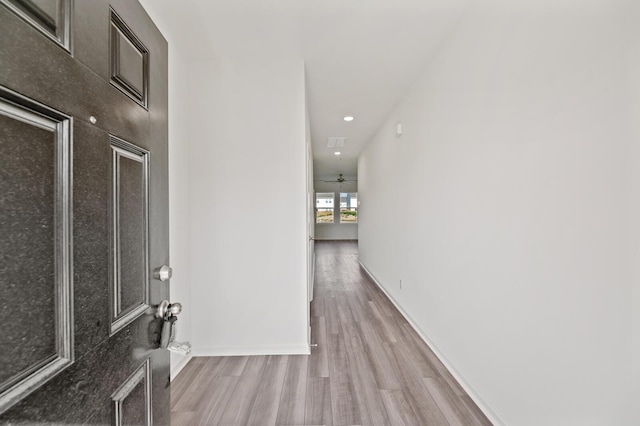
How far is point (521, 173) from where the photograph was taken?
144 centimetres

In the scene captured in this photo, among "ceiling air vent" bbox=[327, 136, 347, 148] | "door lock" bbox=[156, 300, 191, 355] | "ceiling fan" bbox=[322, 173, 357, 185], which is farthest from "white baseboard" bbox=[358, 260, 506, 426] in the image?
"ceiling fan" bbox=[322, 173, 357, 185]

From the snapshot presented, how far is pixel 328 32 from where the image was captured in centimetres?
215

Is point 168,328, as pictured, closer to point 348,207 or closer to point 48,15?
point 48,15

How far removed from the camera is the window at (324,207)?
11.7m

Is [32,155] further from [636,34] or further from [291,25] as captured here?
[291,25]

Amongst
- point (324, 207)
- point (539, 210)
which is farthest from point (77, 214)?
point (324, 207)

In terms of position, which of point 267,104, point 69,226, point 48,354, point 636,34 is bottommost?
point 48,354

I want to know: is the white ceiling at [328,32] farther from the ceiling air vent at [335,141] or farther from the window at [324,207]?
the window at [324,207]

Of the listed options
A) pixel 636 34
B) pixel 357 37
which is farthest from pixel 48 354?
pixel 357 37

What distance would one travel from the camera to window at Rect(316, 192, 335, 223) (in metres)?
11.7

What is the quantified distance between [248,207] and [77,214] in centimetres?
195

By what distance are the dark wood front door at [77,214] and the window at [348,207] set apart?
1107cm

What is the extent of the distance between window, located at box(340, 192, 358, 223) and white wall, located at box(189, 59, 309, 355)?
935 centimetres

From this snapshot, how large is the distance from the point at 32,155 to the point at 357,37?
2309 millimetres
